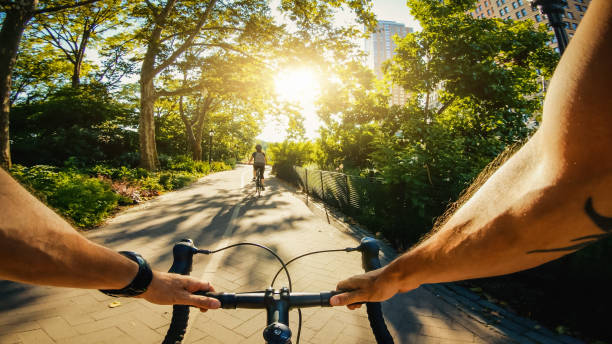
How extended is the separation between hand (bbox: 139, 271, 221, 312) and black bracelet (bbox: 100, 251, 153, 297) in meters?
0.05

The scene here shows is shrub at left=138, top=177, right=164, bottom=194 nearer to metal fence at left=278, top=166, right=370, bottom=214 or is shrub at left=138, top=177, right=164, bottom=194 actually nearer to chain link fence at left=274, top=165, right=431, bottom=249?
metal fence at left=278, top=166, right=370, bottom=214

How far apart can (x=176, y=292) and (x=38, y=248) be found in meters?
0.59

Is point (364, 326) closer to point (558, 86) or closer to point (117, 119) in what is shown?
point (558, 86)

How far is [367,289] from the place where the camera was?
3.27ft

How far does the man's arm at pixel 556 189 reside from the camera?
1.47ft

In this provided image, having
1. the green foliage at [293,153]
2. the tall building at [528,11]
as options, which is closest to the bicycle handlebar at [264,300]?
the green foliage at [293,153]

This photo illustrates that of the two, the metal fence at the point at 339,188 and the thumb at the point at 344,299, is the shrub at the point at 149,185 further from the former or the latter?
the thumb at the point at 344,299

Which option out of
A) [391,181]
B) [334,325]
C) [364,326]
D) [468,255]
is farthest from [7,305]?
[391,181]

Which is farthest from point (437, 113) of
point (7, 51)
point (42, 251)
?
point (7, 51)

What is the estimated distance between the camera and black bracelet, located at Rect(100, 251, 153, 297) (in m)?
0.87

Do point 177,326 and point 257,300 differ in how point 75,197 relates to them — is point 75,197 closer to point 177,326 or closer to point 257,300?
point 177,326

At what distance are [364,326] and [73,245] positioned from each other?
3.04 metres

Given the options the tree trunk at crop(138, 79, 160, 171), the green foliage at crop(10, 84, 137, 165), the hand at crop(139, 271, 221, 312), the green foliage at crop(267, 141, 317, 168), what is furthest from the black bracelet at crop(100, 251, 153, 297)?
the green foliage at crop(267, 141, 317, 168)

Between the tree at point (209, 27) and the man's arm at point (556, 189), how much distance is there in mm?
11229
